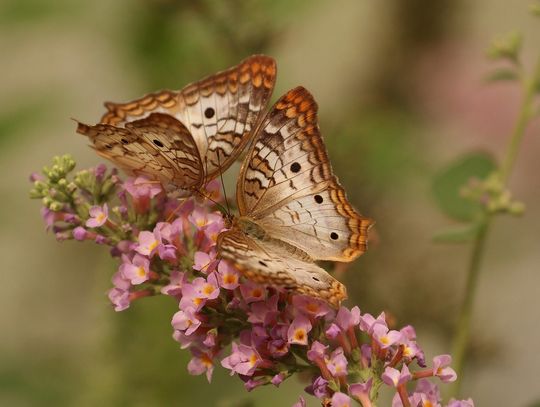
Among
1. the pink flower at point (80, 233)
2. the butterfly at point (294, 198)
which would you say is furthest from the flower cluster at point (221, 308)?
the butterfly at point (294, 198)

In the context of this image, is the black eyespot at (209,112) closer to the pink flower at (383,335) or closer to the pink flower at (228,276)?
the pink flower at (228,276)

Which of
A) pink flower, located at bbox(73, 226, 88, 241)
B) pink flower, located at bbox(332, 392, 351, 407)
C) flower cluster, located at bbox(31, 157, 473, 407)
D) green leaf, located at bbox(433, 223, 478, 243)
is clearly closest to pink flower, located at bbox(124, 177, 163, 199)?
flower cluster, located at bbox(31, 157, 473, 407)

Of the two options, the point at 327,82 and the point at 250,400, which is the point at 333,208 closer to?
the point at 250,400

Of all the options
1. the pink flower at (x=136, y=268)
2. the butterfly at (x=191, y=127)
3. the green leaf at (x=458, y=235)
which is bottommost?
the pink flower at (x=136, y=268)

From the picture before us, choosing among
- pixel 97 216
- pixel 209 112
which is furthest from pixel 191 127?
pixel 97 216

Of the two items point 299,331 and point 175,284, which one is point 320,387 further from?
point 175,284

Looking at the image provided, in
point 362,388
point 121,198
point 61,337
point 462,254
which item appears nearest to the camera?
point 362,388

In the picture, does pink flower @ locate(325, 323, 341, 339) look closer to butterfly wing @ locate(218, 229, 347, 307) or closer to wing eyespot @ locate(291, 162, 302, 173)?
butterfly wing @ locate(218, 229, 347, 307)

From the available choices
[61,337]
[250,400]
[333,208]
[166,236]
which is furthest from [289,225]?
[61,337]
